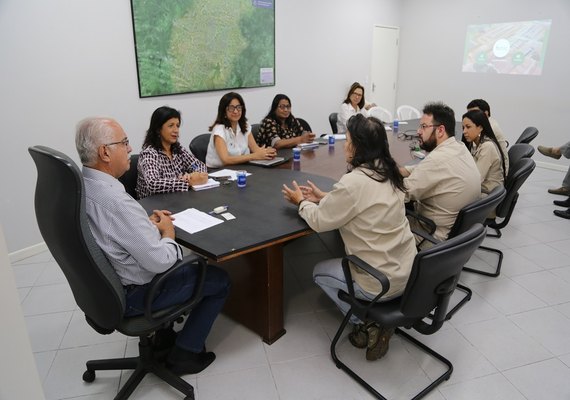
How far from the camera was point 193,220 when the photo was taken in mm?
2074

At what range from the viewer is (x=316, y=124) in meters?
6.41

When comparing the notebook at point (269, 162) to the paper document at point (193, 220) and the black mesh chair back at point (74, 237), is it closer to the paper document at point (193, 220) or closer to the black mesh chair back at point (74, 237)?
the paper document at point (193, 220)

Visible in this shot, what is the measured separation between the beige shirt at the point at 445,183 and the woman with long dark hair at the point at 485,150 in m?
0.60

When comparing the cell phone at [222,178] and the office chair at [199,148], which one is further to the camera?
the office chair at [199,148]

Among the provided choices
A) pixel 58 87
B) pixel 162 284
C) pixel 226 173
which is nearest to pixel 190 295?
pixel 162 284

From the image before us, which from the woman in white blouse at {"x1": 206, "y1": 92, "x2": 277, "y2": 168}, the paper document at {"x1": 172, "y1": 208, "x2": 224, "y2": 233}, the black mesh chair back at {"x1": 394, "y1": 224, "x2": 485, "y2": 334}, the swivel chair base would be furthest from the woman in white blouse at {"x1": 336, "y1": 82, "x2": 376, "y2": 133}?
the swivel chair base

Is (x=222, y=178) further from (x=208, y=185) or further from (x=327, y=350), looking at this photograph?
(x=327, y=350)

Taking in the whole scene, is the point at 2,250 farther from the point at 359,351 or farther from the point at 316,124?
the point at 316,124

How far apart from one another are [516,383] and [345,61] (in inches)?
220

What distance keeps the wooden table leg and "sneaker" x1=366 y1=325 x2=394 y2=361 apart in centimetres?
53

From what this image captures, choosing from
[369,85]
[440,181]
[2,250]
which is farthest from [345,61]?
[2,250]

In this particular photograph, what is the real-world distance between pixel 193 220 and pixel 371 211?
0.92m

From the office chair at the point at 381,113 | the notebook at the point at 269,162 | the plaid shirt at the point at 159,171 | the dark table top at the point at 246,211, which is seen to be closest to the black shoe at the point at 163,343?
the dark table top at the point at 246,211

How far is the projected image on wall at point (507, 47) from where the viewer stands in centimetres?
562
